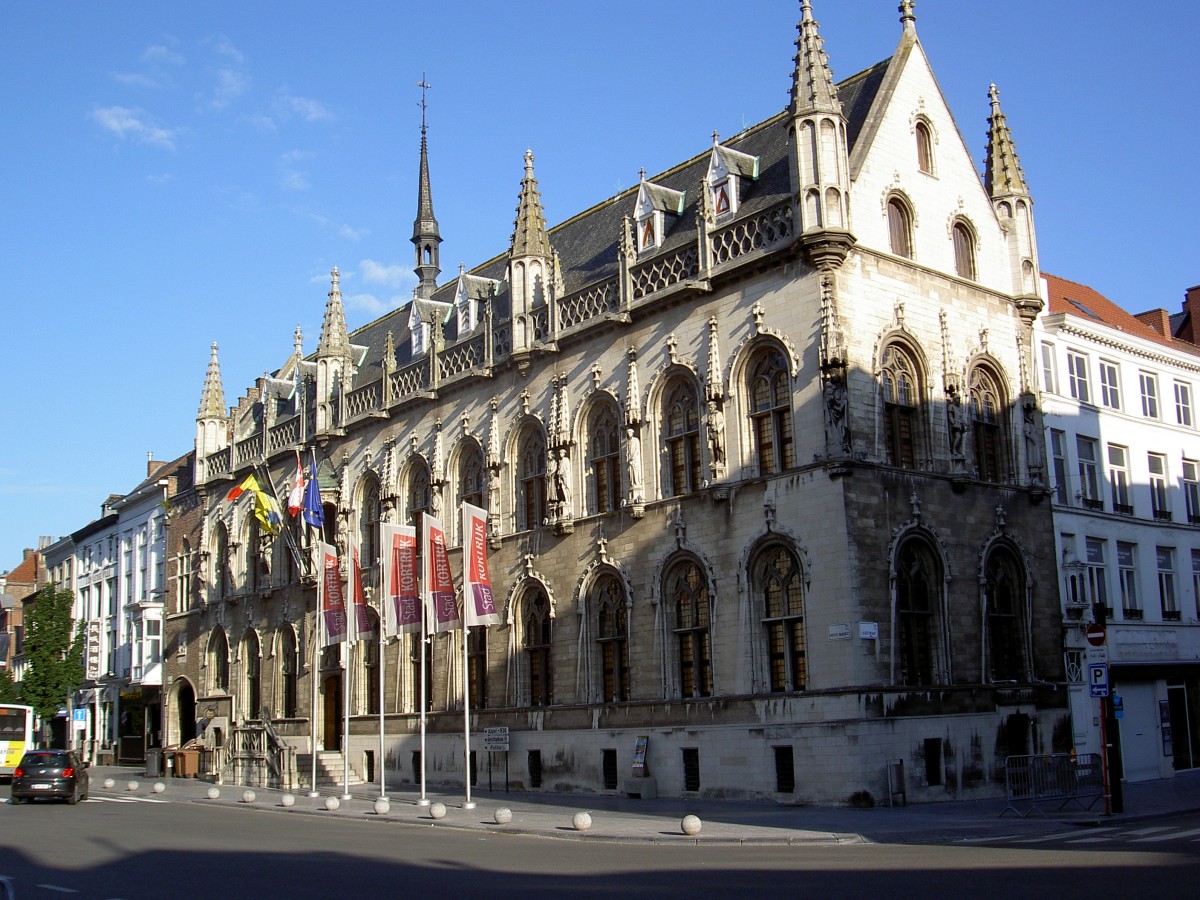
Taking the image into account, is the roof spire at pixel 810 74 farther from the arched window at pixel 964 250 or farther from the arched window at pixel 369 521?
the arched window at pixel 369 521

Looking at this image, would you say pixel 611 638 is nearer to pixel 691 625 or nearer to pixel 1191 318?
pixel 691 625

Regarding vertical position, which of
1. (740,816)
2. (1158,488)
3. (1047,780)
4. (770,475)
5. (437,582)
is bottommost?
(740,816)

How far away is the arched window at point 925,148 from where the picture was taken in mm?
34188

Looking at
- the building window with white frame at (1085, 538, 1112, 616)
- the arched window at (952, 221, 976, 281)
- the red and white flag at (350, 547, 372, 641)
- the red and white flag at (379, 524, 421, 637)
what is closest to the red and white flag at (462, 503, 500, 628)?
the red and white flag at (379, 524, 421, 637)

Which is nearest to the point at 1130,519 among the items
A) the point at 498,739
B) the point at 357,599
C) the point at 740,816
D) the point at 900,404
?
the point at 900,404

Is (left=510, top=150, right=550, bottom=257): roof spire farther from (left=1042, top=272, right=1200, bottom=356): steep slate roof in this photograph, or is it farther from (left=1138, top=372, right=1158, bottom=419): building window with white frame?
(left=1138, top=372, right=1158, bottom=419): building window with white frame

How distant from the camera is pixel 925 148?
1357 inches

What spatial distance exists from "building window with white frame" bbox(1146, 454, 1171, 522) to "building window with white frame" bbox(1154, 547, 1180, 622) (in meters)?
1.09

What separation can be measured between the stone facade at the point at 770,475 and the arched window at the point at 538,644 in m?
0.08

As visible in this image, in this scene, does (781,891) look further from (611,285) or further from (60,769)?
(60,769)

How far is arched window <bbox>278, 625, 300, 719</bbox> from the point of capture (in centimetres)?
4966

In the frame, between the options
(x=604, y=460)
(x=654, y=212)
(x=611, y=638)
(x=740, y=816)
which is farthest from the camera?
(x=654, y=212)

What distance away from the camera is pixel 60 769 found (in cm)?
3519

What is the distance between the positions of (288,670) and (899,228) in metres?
30.0
